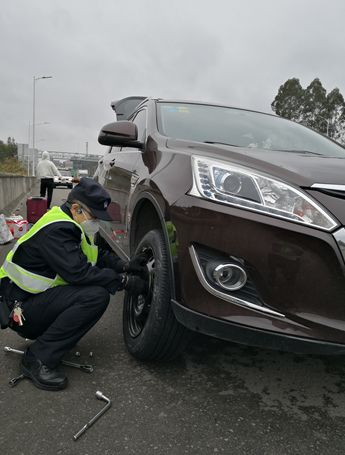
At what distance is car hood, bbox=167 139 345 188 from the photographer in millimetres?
1874

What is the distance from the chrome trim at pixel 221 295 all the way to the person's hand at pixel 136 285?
56 cm

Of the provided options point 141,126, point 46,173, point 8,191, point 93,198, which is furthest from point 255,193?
point 8,191

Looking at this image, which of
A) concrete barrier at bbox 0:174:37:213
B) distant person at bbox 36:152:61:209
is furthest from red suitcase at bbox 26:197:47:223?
distant person at bbox 36:152:61:209

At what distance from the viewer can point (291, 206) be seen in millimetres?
1810

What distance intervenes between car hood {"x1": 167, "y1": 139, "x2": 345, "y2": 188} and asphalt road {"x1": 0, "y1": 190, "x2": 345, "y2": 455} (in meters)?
1.09

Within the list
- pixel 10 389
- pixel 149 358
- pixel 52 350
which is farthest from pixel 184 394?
pixel 10 389

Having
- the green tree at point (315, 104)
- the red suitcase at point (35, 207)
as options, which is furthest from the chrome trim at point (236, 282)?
the green tree at point (315, 104)

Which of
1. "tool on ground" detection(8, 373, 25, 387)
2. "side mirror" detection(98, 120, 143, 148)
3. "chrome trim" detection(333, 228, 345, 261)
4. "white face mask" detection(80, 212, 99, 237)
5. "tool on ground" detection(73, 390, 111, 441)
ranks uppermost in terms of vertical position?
"side mirror" detection(98, 120, 143, 148)

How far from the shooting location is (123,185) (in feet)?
10.8

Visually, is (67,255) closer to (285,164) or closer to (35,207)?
(285,164)

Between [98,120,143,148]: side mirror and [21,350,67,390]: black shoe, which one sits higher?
[98,120,143,148]: side mirror

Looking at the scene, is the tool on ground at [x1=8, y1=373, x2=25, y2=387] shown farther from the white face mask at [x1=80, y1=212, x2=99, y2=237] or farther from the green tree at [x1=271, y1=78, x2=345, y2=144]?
the green tree at [x1=271, y1=78, x2=345, y2=144]

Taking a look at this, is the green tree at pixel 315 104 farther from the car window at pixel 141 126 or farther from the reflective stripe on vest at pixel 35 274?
the reflective stripe on vest at pixel 35 274

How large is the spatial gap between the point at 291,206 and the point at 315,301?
0.40m
